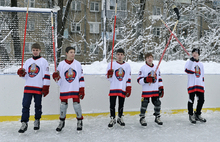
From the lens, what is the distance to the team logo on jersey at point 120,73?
128 inches

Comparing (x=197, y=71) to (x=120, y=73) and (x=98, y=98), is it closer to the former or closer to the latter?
(x=120, y=73)

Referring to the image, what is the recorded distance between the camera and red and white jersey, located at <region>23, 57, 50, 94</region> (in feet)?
9.68

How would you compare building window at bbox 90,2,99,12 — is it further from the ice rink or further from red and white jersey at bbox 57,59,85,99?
red and white jersey at bbox 57,59,85,99

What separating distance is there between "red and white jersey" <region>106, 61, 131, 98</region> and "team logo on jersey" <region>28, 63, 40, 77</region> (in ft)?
3.39

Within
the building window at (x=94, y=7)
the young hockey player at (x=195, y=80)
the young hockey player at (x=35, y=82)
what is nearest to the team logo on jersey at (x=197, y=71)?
the young hockey player at (x=195, y=80)

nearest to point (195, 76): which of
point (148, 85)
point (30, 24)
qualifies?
point (148, 85)

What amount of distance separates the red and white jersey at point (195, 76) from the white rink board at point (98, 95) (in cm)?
72

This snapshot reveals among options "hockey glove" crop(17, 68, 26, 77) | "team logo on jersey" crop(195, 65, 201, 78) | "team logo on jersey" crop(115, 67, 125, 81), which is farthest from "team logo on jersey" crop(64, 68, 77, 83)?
"team logo on jersey" crop(195, 65, 201, 78)

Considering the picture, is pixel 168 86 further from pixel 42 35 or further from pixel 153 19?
pixel 153 19

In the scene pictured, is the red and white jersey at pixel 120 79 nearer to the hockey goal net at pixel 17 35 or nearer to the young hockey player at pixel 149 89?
the young hockey player at pixel 149 89

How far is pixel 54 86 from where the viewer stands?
3676 mm

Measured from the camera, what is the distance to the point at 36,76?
2.97 meters

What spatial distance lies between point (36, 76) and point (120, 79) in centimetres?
113

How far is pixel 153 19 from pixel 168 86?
5515 millimetres
